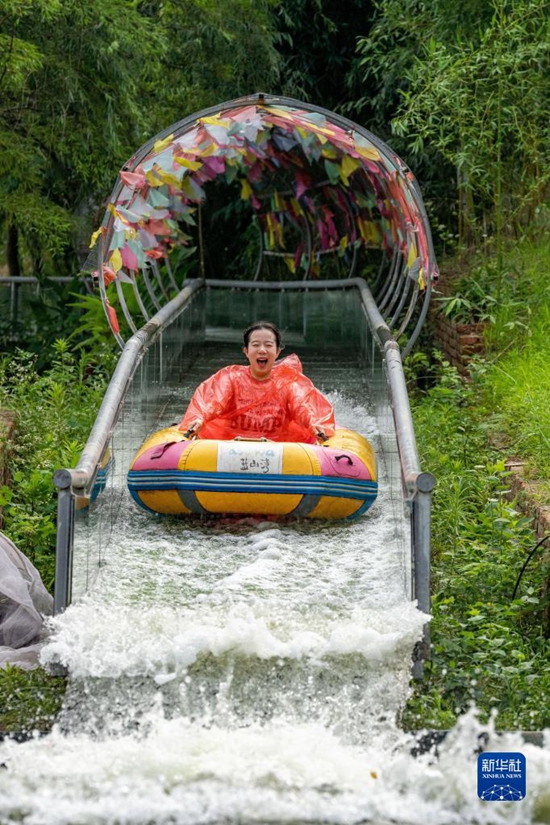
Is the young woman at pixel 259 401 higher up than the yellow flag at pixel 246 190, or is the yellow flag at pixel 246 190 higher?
the yellow flag at pixel 246 190

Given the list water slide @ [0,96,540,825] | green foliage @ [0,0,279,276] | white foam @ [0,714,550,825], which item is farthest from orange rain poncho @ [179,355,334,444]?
green foliage @ [0,0,279,276]

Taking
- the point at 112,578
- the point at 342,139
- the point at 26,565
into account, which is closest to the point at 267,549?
the point at 112,578

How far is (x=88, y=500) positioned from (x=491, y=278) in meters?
6.50

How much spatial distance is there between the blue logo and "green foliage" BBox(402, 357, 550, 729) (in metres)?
0.29

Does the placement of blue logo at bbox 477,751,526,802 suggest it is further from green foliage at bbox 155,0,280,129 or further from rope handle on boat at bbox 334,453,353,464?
green foliage at bbox 155,0,280,129

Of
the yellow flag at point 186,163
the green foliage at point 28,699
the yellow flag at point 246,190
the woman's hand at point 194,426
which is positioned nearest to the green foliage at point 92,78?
the yellow flag at point 246,190

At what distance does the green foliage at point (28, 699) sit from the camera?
5114 mm

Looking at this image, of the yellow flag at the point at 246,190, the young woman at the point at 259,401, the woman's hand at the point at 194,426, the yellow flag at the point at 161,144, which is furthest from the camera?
the yellow flag at the point at 246,190

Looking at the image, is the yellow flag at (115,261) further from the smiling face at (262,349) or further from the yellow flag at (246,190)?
the yellow flag at (246,190)

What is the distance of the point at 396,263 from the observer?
440 inches

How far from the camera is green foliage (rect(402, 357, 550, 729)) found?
17.4 ft

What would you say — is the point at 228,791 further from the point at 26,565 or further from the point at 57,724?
the point at 26,565

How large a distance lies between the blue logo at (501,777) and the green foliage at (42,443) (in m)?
3.23

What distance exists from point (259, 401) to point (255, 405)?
3 cm
